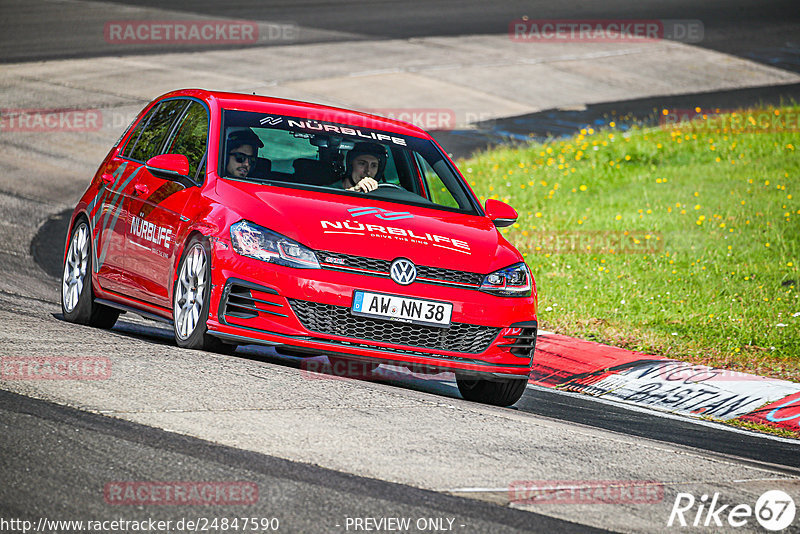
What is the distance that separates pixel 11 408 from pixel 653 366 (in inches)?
215

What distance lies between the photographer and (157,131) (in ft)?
28.7

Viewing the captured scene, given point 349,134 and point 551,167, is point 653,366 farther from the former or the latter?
point 551,167

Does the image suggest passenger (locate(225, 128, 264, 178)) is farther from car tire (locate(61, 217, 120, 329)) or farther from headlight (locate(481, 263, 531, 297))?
headlight (locate(481, 263, 531, 297))

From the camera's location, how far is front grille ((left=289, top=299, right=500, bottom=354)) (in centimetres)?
683

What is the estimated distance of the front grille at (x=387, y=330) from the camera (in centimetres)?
683

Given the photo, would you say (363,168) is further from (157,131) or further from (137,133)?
(137,133)

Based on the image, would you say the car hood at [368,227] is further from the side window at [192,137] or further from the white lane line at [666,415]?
the white lane line at [666,415]

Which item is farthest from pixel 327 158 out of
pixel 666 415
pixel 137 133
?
pixel 666 415

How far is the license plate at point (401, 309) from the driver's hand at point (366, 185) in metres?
1.34

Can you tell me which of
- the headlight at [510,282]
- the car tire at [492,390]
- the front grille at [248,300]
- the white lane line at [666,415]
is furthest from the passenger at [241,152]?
the white lane line at [666,415]

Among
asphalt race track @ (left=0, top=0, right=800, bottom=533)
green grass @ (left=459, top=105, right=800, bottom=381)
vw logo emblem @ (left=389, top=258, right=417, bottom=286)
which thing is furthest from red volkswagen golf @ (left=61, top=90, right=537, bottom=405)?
green grass @ (left=459, top=105, right=800, bottom=381)

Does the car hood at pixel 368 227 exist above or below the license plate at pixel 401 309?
above

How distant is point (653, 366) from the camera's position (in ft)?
30.8

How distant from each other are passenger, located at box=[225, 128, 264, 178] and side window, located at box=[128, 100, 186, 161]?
917 millimetres
